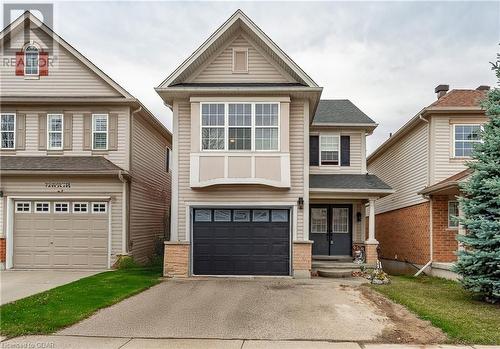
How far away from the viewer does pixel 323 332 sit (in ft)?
28.6

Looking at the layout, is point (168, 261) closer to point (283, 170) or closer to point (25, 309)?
point (283, 170)

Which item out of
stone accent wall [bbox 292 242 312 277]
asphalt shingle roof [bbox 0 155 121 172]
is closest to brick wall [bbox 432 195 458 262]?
stone accent wall [bbox 292 242 312 277]

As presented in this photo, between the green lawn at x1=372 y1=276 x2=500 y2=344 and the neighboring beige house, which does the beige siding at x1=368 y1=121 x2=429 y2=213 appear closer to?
the green lawn at x1=372 y1=276 x2=500 y2=344

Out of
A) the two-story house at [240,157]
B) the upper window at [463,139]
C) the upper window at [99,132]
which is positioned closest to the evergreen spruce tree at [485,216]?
the two-story house at [240,157]

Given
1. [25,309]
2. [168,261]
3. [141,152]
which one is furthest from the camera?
[141,152]

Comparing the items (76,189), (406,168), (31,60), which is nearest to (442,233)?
(406,168)

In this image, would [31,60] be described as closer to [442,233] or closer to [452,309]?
[452,309]

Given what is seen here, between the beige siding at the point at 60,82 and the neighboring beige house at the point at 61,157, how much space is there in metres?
0.04

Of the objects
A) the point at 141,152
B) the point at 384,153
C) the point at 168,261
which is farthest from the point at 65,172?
the point at 384,153

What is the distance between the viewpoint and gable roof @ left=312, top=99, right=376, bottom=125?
19.9m

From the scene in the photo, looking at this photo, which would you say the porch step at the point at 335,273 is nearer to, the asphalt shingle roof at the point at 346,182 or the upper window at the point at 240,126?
the asphalt shingle roof at the point at 346,182

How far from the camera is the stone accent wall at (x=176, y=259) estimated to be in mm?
15945

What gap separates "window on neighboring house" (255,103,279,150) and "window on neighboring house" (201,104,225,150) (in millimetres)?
1173

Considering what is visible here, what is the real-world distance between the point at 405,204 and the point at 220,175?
9.93 meters
